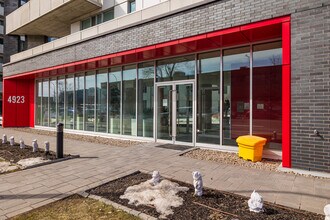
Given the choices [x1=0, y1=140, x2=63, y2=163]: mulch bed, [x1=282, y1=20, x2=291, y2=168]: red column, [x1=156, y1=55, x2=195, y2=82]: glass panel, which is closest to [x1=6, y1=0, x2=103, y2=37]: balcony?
[x1=156, y1=55, x2=195, y2=82]: glass panel

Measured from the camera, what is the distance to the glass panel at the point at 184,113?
952 cm

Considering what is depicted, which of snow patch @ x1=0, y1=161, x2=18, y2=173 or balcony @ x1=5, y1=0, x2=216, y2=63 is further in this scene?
balcony @ x1=5, y1=0, x2=216, y2=63

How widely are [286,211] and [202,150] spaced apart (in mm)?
4881

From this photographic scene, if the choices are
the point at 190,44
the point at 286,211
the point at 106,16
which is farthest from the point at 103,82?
the point at 286,211

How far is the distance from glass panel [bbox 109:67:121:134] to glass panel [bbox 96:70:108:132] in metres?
0.40

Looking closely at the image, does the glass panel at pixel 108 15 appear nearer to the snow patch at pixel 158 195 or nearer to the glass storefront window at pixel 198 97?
the glass storefront window at pixel 198 97

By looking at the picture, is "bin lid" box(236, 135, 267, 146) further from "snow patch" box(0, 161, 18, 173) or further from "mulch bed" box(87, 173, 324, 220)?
"snow patch" box(0, 161, 18, 173)

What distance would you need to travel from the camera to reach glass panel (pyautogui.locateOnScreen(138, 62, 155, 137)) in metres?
10.9

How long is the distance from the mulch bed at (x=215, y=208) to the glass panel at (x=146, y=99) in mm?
6146

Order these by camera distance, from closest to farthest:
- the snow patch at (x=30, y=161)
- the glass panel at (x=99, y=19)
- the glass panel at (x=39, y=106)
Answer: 1. the snow patch at (x=30, y=161)
2. the glass panel at (x=99, y=19)
3. the glass panel at (x=39, y=106)

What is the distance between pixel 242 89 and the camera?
27.3 feet

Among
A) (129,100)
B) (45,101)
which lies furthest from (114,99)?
(45,101)

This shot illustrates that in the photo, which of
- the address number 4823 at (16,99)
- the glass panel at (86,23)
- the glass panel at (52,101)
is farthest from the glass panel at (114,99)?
the address number 4823 at (16,99)

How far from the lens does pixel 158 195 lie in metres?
4.37
